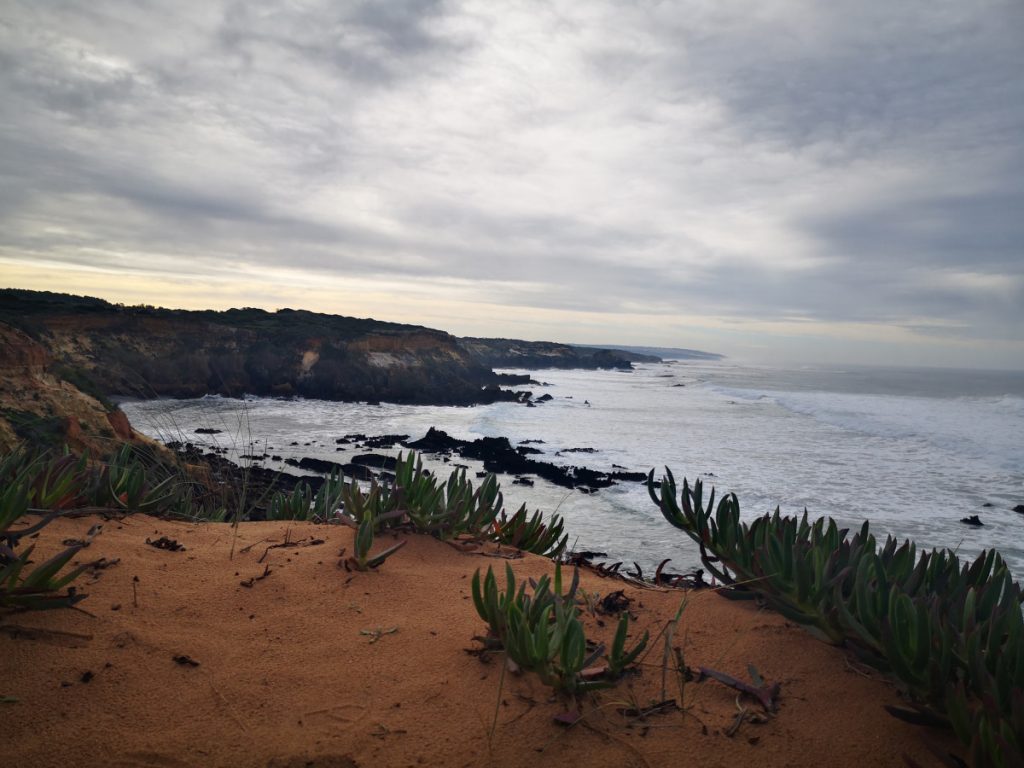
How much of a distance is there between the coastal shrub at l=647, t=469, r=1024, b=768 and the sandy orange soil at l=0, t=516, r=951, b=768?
115mm

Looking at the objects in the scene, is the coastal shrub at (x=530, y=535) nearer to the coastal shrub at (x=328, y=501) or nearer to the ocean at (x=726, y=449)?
the ocean at (x=726, y=449)

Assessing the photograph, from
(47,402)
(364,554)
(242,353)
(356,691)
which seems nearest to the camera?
(356,691)

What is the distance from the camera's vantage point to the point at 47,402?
442 inches

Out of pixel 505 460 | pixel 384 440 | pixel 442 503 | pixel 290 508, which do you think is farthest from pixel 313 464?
pixel 442 503

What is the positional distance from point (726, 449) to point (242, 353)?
26.0 meters

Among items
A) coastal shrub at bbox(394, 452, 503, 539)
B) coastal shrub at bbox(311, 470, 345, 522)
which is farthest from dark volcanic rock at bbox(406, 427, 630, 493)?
coastal shrub at bbox(394, 452, 503, 539)

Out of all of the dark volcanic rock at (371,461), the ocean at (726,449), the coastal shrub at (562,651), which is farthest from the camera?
the dark volcanic rock at (371,461)

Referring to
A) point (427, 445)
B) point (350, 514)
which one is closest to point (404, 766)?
point (350, 514)

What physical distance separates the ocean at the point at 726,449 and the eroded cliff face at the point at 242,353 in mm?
2697

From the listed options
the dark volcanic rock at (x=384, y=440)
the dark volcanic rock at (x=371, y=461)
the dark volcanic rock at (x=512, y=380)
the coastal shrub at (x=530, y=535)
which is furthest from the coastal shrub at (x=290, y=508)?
the dark volcanic rock at (x=512, y=380)

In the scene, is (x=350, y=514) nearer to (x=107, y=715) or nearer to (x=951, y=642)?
(x=107, y=715)

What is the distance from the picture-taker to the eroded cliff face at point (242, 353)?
1120 inches

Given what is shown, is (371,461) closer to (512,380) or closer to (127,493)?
(127,493)

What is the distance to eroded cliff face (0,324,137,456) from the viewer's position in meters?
9.62
